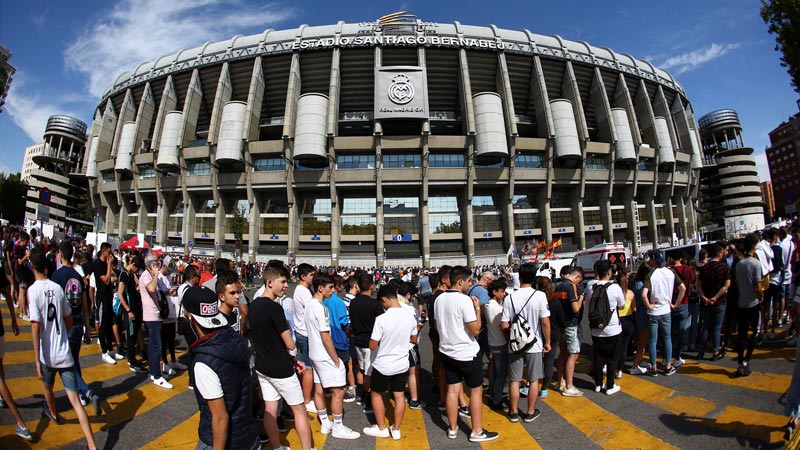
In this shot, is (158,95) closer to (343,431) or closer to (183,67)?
(183,67)

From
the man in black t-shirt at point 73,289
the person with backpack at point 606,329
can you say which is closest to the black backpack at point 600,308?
the person with backpack at point 606,329

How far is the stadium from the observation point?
37031mm

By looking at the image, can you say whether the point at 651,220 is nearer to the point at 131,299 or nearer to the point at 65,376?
the point at 131,299

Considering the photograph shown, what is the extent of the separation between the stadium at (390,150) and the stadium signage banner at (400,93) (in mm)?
163

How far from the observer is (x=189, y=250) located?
39281 mm

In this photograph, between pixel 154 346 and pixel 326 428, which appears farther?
pixel 154 346

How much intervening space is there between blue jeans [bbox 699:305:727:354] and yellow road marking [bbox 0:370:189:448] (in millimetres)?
9535

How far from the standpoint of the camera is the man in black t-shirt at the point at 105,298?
20.6ft

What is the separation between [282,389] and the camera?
3.45 m

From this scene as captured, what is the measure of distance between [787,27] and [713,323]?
51.2ft

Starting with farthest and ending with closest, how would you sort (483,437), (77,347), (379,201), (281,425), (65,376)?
(379,201) → (77,347) → (281,425) → (483,437) → (65,376)

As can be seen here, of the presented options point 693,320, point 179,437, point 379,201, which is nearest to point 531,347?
point 693,320

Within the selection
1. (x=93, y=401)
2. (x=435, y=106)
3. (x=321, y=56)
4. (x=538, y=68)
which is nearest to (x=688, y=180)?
(x=538, y=68)

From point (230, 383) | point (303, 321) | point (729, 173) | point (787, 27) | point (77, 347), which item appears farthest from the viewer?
point (729, 173)
